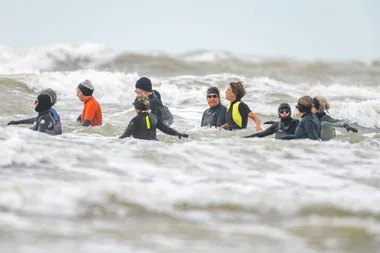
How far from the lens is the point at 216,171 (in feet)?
21.4

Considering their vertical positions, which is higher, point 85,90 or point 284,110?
point 85,90

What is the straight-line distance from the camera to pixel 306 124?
338 inches

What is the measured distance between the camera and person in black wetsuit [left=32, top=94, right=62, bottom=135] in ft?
27.7

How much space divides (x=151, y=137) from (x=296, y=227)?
3.96 meters

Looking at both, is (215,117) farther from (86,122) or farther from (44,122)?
(44,122)

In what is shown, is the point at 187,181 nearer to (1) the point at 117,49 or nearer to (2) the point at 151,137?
(2) the point at 151,137

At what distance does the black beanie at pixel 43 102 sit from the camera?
843cm

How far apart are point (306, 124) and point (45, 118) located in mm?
3300

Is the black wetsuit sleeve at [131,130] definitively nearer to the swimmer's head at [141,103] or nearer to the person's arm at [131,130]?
the person's arm at [131,130]

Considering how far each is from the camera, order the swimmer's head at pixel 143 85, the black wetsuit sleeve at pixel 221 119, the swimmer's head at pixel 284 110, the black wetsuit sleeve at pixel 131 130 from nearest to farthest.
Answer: the black wetsuit sleeve at pixel 131 130, the swimmer's head at pixel 284 110, the swimmer's head at pixel 143 85, the black wetsuit sleeve at pixel 221 119

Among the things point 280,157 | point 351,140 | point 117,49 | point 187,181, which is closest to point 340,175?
point 280,157

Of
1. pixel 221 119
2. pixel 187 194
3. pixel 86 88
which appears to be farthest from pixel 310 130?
pixel 187 194

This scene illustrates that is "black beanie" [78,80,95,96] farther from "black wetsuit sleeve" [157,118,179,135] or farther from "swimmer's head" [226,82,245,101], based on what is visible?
"swimmer's head" [226,82,245,101]

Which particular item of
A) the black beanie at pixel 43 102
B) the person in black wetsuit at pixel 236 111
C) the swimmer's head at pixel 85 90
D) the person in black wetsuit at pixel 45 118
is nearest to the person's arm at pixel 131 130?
the person in black wetsuit at pixel 45 118
